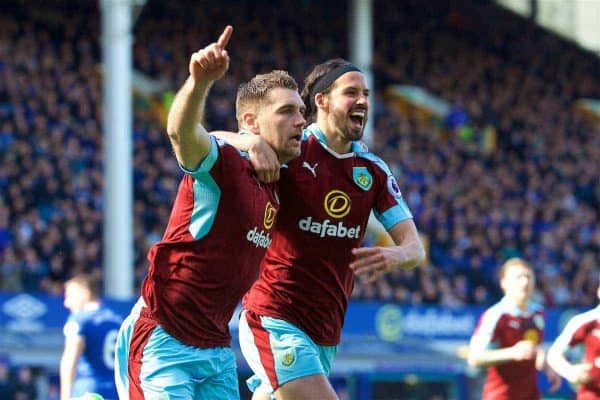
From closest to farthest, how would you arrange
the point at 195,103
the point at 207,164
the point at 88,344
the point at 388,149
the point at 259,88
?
the point at 195,103, the point at 207,164, the point at 259,88, the point at 88,344, the point at 388,149

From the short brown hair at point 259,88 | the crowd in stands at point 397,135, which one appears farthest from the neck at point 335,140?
the crowd in stands at point 397,135

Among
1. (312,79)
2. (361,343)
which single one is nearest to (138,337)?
(312,79)

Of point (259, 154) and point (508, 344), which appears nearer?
point (259, 154)

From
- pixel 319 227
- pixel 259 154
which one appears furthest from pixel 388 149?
pixel 259 154

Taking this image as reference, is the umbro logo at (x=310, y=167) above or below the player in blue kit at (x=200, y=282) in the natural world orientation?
above

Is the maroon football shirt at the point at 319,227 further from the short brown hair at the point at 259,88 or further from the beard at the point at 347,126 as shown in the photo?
the short brown hair at the point at 259,88

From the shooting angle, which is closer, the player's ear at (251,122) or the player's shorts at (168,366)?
the player's shorts at (168,366)

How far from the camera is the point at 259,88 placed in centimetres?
645

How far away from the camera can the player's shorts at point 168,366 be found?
6117 mm

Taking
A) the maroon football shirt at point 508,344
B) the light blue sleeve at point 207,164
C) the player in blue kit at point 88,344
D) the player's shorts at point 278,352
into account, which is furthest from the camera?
the maroon football shirt at point 508,344

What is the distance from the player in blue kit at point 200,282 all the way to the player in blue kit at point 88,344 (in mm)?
3790

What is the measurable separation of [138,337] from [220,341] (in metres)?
0.38

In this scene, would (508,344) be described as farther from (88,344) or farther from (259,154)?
(259,154)

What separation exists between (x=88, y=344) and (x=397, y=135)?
1710cm
